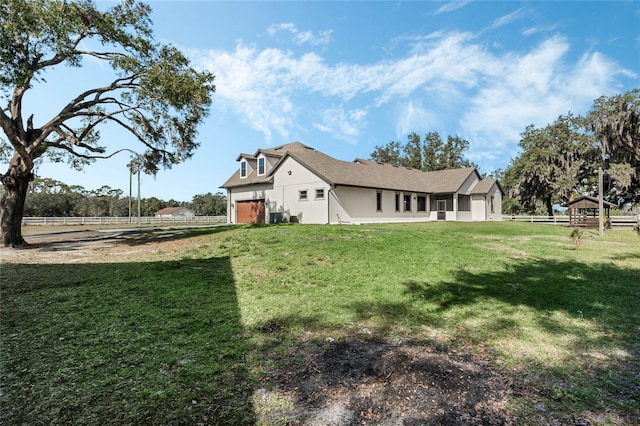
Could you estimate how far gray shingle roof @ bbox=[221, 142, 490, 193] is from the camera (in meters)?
21.7

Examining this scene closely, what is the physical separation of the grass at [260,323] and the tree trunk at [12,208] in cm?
574

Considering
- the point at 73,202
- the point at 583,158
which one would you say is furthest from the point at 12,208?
the point at 73,202

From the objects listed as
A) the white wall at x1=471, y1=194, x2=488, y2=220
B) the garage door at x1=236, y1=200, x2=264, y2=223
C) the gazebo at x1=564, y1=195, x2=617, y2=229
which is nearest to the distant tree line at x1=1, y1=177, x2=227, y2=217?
the garage door at x1=236, y1=200, x2=264, y2=223

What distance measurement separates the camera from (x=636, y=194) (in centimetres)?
3503

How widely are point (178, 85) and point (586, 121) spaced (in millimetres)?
41325

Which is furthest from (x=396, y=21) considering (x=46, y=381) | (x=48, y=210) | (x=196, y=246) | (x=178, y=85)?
(x=48, y=210)

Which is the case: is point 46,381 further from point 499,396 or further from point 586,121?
point 586,121

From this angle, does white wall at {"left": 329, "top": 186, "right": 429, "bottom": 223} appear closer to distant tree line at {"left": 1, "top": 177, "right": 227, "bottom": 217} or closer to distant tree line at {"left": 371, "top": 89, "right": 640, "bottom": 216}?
distant tree line at {"left": 371, "top": 89, "right": 640, "bottom": 216}

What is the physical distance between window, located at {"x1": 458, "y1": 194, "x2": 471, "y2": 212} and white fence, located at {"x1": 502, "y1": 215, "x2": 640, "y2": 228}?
294 inches

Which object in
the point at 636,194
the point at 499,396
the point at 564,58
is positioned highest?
the point at 564,58

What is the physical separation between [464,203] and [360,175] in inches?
504

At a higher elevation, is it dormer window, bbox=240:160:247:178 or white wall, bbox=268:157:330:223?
dormer window, bbox=240:160:247:178

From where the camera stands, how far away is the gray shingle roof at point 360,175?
71.1 feet

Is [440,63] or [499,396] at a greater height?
[440,63]
